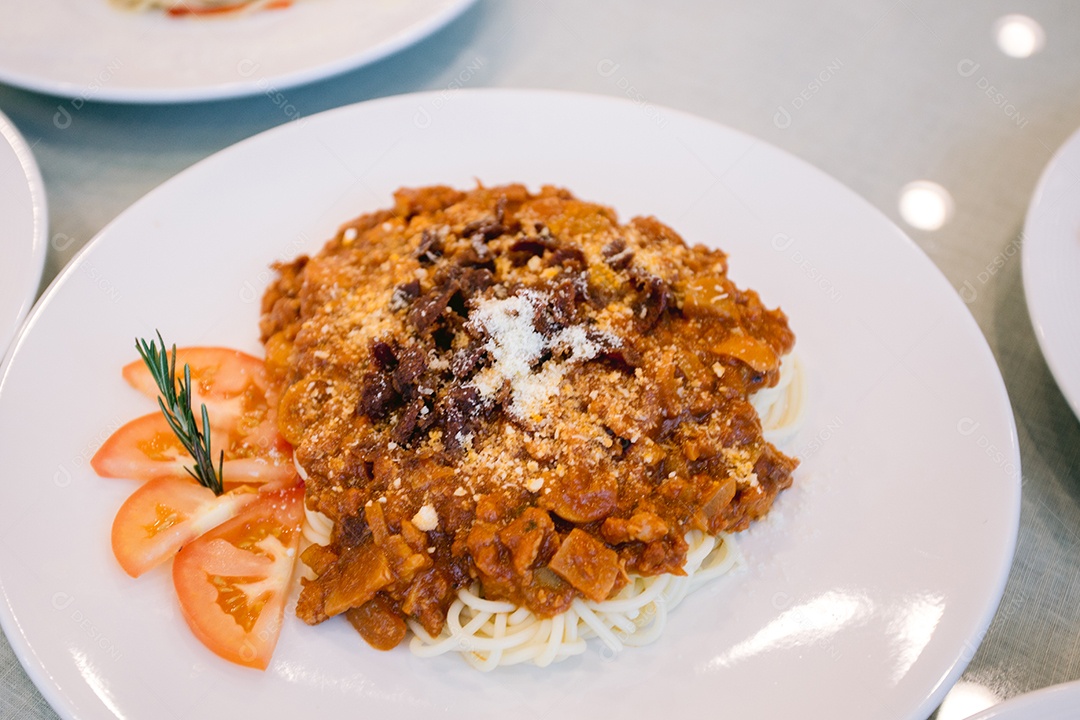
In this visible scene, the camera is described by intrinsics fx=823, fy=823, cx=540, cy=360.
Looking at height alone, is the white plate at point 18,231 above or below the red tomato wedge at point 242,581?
above

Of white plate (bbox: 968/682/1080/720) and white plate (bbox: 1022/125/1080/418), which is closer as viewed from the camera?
white plate (bbox: 968/682/1080/720)

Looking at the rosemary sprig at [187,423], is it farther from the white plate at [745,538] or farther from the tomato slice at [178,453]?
the white plate at [745,538]

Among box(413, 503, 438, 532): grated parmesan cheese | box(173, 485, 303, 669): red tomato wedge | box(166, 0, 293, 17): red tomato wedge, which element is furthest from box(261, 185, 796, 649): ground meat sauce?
box(166, 0, 293, 17): red tomato wedge

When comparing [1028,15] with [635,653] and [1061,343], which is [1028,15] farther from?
[635,653]

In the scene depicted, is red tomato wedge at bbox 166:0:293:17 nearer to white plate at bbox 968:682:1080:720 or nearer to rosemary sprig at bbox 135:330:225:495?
rosemary sprig at bbox 135:330:225:495

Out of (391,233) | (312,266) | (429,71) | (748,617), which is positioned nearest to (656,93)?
(429,71)

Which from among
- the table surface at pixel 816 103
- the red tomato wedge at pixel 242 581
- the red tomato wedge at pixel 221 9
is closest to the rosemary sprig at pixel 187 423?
the red tomato wedge at pixel 242 581
